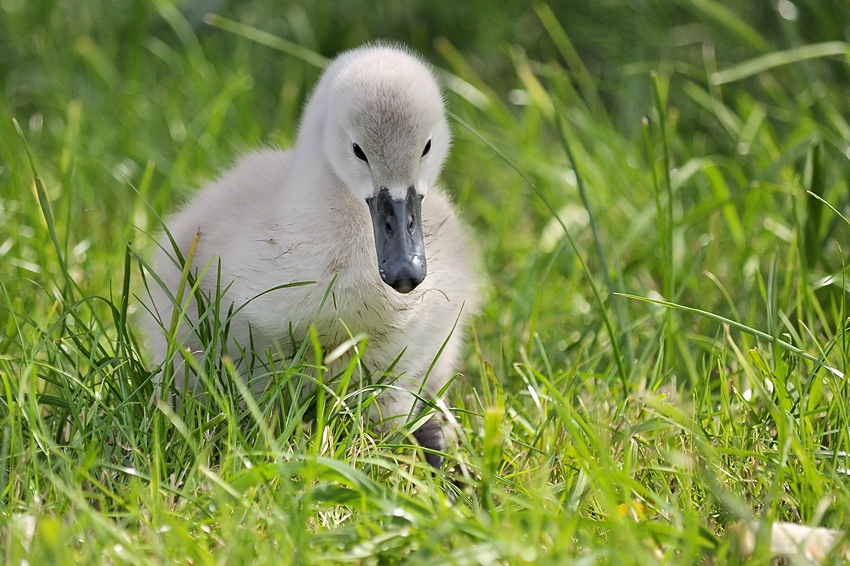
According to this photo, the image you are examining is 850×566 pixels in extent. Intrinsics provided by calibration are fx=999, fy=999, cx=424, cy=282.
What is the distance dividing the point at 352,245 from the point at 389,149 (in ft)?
0.81

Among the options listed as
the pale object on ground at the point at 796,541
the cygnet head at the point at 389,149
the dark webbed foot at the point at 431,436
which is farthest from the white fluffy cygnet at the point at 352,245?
the pale object on ground at the point at 796,541

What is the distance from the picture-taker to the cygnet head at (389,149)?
2154 millimetres

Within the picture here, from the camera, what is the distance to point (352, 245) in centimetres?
231

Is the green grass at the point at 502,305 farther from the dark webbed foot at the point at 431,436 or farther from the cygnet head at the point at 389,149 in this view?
the cygnet head at the point at 389,149

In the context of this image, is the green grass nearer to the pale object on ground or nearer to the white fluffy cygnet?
the pale object on ground

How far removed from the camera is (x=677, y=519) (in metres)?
1.83

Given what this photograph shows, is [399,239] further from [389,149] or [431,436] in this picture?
[431,436]

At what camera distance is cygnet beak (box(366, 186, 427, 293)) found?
2107 millimetres

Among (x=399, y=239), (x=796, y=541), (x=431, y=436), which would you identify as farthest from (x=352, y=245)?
(x=796, y=541)

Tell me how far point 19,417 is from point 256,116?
2.54 m

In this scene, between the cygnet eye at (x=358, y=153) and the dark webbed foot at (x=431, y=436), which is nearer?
the cygnet eye at (x=358, y=153)

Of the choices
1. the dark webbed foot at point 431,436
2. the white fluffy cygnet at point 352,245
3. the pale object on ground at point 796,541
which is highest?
the white fluffy cygnet at point 352,245

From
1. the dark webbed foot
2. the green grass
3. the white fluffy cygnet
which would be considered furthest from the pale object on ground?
the dark webbed foot

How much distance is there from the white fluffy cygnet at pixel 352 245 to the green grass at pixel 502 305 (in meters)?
0.14
